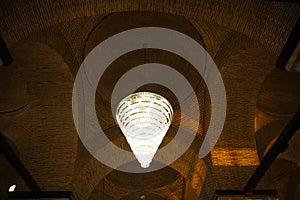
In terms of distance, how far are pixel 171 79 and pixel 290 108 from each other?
2.92 metres

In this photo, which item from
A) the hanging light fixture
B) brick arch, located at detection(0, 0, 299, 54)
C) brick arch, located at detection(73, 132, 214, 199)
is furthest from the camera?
brick arch, located at detection(73, 132, 214, 199)

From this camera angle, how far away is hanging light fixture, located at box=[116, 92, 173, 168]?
4.79 meters

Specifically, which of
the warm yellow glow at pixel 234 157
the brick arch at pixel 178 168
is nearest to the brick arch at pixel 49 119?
the brick arch at pixel 178 168

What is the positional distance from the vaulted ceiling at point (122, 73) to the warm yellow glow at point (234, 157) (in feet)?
0.05

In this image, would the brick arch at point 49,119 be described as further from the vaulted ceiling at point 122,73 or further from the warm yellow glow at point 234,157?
the warm yellow glow at point 234,157

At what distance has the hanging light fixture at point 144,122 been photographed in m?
4.79

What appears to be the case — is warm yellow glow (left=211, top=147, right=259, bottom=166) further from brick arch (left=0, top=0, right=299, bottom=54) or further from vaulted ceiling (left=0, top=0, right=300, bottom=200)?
brick arch (left=0, top=0, right=299, bottom=54)

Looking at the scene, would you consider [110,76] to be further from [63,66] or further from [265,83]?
[265,83]

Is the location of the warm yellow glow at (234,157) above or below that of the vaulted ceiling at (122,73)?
below

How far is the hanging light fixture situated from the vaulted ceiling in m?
1.26

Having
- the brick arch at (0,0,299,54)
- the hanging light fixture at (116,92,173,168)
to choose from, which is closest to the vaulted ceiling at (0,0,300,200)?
the brick arch at (0,0,299,54)

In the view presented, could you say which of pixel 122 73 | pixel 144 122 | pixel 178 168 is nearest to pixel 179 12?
pixel 144 122

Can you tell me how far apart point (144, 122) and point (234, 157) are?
2.06 metres

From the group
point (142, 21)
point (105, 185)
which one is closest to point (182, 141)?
point (142, 21)
